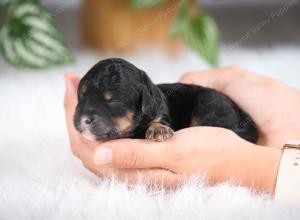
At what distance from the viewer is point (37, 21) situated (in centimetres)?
239

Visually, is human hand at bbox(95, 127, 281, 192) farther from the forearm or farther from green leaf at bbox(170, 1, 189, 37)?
green leaf at bbox(170, 1, 189, 37)

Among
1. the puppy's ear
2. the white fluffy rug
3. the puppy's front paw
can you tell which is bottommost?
the white fluffy rug

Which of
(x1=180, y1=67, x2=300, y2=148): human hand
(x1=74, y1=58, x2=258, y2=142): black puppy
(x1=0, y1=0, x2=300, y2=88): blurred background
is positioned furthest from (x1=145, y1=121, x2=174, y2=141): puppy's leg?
(x1=0, y1=0, x2=300, y2=88): blurred background

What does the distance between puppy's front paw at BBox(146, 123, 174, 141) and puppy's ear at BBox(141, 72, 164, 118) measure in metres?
0.03

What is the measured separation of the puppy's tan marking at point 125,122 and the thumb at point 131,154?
1.0 inches

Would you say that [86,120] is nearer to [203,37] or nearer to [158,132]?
[158,132]

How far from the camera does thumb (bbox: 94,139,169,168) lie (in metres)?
1.29

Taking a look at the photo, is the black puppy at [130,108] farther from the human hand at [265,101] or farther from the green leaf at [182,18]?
the green leaf at [182,18]

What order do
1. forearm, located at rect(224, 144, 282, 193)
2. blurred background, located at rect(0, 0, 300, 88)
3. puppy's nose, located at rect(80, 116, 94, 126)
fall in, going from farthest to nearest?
1. blurred background, located at rect(0, 0, 300, 88)
2. forearm, located at rect(224, 144, 282, 193)
3. puppy's nose, located at rect(80, 116, 94, 126)

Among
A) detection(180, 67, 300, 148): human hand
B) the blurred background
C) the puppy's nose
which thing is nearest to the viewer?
the puppy's nose

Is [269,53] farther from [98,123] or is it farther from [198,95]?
[98,123]

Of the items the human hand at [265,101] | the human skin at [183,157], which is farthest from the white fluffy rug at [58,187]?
the human hand at [265,101]

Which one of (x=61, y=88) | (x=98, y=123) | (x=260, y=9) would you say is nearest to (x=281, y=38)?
(x=260, y=9)

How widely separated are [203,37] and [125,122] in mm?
1131
